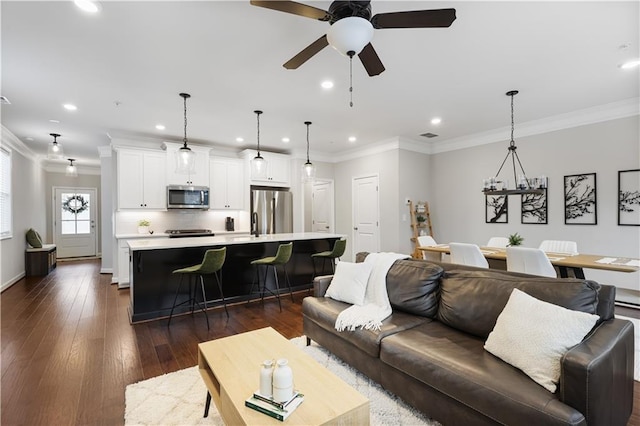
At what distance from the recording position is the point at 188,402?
206 centimetres

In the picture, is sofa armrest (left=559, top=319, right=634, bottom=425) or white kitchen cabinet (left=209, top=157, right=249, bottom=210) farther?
white kitchen cabinet (left=209, top=157, right=249, bottom=210)

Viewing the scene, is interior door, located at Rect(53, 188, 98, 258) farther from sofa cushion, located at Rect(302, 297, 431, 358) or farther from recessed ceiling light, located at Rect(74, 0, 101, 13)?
sofa cushion, located at Rect(302, 297, 431, 358)

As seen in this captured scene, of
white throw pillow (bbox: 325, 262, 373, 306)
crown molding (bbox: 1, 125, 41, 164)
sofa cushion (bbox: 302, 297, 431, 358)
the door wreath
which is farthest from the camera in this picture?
the door wreath

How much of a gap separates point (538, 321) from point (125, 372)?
2.94 m

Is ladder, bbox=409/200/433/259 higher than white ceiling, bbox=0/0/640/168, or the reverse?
white ceiling, bbox=0/0/640/168

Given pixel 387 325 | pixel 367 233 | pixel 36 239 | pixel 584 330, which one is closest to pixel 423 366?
pixel 387 325

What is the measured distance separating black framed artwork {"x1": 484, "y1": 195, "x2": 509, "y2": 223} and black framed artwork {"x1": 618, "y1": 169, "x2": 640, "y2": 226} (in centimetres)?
144

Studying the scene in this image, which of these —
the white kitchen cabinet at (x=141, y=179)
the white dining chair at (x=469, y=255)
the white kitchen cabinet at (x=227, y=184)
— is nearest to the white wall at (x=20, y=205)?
the white kitchen cabinet at (x=141, y=179)

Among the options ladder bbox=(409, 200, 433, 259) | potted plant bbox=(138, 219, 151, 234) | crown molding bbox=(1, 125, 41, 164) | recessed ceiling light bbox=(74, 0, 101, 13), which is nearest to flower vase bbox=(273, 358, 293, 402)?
recessed ceiling light bbox=(74, 0, 101, 13)

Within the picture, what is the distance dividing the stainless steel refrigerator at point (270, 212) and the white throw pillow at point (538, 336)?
5.27 meters

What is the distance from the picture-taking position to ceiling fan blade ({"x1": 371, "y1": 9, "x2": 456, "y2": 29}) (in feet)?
5.72

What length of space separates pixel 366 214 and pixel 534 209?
9.91 ft

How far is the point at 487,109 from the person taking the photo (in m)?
4.43

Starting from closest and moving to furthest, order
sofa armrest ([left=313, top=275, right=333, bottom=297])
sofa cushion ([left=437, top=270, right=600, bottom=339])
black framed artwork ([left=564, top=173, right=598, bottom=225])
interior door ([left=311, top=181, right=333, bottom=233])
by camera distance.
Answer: sofa cushion ([left=437, top=270, right=600, bottom=339]) → sofa armrest ([left=313, top=275, right=333, bottom=297]) → black framed artwork ([left=564, top=173, right=598, bottom=225]) → interior door ([left=311, top=181, right=333, bottom=233])
